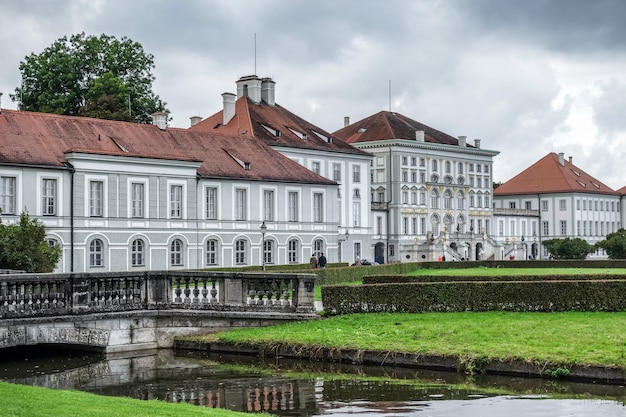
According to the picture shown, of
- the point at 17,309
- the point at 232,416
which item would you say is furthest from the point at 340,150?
the point at 232,416

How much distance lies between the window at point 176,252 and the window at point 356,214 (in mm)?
25837

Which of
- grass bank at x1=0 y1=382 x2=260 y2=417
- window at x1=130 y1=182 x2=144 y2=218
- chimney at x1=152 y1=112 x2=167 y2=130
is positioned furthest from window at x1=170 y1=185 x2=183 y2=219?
grass bank at x1=0 y1=382 x2=260 y2=417

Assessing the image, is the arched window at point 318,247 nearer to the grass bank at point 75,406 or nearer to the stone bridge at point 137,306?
the stone bridge at point 137,306

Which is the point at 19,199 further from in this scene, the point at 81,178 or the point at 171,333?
the point at 171,333

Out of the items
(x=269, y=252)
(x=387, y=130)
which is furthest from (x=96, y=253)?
(x=387, y=130)

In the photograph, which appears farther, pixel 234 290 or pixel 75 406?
pixel 234 290

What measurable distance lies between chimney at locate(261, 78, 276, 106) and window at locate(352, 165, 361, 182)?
767cm

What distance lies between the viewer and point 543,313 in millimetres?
23359

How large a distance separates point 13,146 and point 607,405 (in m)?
33.9

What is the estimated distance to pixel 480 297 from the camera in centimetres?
2397

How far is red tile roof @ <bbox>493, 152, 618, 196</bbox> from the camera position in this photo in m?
110

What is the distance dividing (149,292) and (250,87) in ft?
165

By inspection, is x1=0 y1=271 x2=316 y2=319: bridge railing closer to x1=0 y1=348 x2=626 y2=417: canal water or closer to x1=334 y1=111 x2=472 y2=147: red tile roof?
x1=0 y1=348 x2=626 y2=417: canal water

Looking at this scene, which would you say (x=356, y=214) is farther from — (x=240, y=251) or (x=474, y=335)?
(x=474, y=335)
